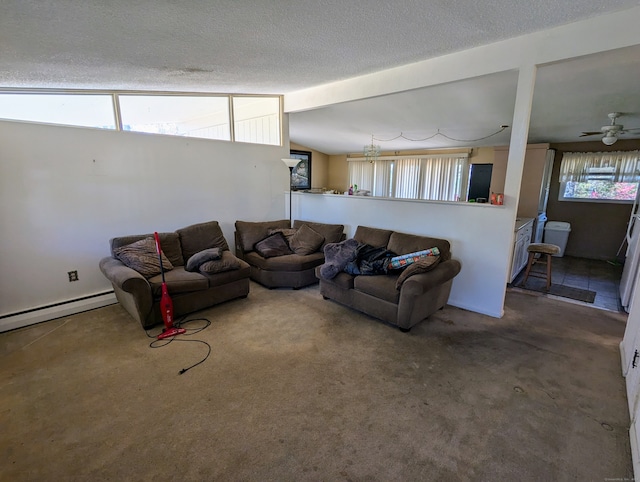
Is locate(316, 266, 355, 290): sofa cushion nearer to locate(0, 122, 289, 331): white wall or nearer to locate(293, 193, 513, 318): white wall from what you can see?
locate(293, 193, 513, 318): white wall

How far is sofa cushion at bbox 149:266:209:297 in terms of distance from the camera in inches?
115

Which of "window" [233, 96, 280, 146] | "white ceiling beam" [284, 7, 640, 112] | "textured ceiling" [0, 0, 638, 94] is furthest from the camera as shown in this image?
"window" [233, 96, 280, 146]

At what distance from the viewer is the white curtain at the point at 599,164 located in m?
5.14

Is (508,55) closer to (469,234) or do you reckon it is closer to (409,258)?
(469,234)

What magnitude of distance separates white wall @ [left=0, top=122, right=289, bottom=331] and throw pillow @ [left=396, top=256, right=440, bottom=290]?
9.55ft

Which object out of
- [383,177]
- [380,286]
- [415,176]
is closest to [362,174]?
[383,177]

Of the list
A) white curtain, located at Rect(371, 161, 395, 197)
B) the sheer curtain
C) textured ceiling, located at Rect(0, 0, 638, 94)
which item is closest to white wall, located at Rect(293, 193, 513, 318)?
textured ceiling, located at Rect(0, 0, 638, 94)

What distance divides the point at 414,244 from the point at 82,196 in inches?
145

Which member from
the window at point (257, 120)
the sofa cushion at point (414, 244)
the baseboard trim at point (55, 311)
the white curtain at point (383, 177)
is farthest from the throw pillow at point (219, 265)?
the white curtain at point (383, 177)

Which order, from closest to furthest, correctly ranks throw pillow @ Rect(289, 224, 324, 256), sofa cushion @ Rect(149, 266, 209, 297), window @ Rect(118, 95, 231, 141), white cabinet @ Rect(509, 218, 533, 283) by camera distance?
sofa cushion @ Rect(149, 266, 209, 297), window @ Rect(118, 95, 231, 141), white cabinet @ Rect(509, 218, 533, 283), throw pillow @ Rect(289, 224, 324, 256)

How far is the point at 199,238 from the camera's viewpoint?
3857 mm

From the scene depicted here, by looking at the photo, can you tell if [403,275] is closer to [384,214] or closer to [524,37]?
[384,214]

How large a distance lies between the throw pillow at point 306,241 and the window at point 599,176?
5054 mm

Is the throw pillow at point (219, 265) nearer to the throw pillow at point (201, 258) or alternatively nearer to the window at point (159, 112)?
the throw pillow at point (201, 258)
